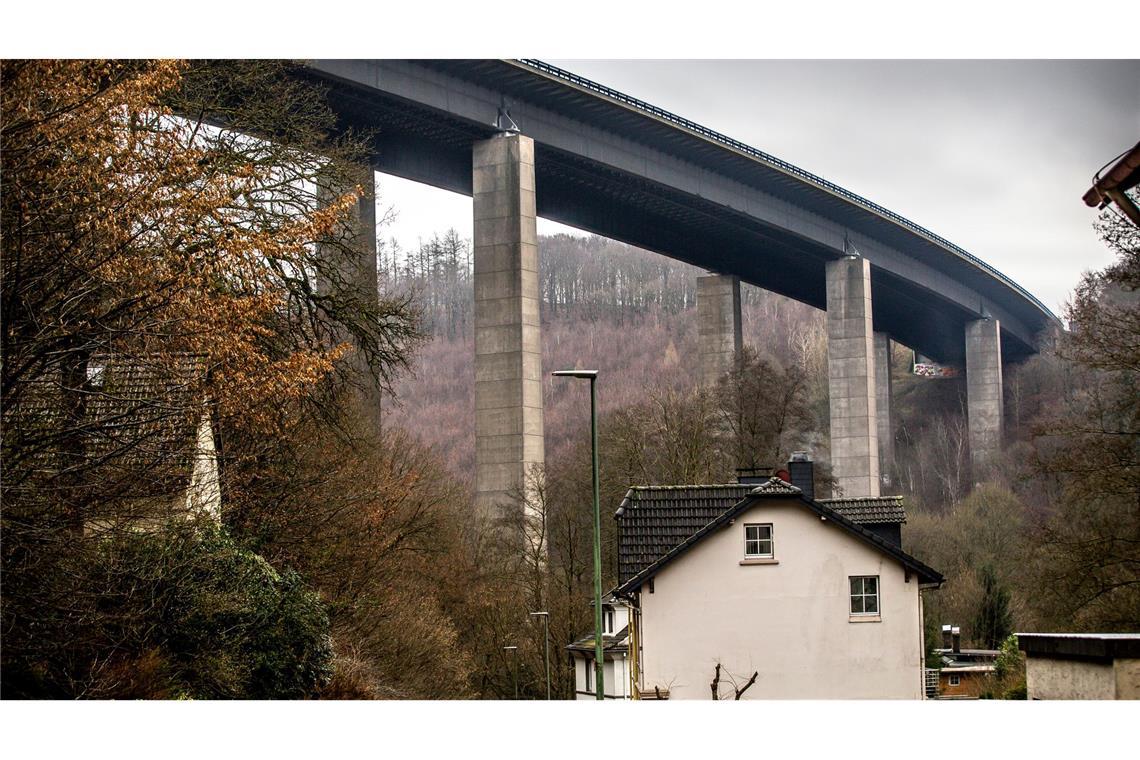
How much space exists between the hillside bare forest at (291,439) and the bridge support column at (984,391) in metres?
1.73

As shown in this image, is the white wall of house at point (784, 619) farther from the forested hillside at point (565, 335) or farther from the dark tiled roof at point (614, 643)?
the forested hillside at point (565, 335)

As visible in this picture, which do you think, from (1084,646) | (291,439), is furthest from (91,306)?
(1084,646)

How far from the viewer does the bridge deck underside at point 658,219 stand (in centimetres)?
4050

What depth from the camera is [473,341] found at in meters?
46.1

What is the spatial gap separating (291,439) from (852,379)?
141ft

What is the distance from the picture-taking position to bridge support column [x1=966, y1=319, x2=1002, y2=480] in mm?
48928

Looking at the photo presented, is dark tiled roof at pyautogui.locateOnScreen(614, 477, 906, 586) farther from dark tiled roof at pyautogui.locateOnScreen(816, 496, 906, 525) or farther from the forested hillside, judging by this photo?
the forested hillside

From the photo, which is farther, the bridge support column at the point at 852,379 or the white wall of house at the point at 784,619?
the bridge support column at the point at 852,379

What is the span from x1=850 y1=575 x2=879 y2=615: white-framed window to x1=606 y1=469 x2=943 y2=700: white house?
0.02 metres

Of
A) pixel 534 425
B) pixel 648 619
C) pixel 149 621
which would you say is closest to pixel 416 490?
pixel 534 425

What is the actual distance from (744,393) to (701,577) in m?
26.3

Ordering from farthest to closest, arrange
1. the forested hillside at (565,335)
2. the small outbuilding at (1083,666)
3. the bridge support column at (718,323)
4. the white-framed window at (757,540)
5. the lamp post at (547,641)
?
the bridge support column at (718,323) < the forested hillside at (565,335) < the lamp post at (547,641) < the white-framed window at (757,540) < the small outbuilding at (1083,666)

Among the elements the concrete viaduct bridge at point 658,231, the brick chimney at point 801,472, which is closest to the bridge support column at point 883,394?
the concrete viaduct bridge at point 658,231

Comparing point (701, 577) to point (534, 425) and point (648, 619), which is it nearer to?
point (648, 619)
